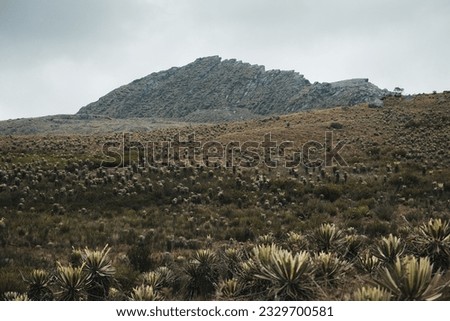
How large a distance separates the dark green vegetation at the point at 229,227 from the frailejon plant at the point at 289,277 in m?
0.02

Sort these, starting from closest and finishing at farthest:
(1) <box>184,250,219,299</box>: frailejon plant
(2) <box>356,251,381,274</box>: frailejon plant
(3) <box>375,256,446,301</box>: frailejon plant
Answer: (3) <box>375,256,446,301</box>: frailejon plant
(2) <box>356,251,381,274</box>: frailejon plant
(1) <box>184,250,219,299</box>: frailejon plant

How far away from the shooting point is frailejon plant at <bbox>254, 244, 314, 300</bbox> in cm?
586

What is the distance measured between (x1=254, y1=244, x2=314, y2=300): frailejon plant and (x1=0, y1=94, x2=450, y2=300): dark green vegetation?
0.07 ft

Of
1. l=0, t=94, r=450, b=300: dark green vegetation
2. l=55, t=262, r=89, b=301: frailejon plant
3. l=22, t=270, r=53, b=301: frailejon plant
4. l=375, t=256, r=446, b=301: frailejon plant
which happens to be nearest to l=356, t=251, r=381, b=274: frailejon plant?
l=0, t=94, r=450, b=300: dark green vegetation

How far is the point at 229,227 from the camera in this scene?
49.9ft

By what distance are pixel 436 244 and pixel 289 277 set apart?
11.8 feet

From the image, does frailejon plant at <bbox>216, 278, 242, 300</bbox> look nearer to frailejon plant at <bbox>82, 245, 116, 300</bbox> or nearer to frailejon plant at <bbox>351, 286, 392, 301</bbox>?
frailejon plant at <bbox>82, 245, 116, 300</bbox>

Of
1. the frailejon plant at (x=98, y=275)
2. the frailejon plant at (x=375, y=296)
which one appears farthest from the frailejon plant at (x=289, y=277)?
the frailejon plant at (x=98, y=275)

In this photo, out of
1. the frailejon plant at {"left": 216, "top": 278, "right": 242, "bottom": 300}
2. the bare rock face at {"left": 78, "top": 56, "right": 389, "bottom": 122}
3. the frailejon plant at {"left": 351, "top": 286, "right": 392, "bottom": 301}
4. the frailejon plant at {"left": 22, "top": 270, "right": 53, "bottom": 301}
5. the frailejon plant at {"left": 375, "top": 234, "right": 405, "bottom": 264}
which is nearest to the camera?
the frailejon plant at {"left": 351, "top": 286, "right": 392, "bottom": 301}

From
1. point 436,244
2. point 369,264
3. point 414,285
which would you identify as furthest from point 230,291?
point 436,244

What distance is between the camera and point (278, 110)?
142 meters

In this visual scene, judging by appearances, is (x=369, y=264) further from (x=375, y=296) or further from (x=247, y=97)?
(x=247, y=97)

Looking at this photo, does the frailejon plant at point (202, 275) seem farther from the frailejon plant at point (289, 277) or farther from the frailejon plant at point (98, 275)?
the frailejon plant at point (289, 277)
